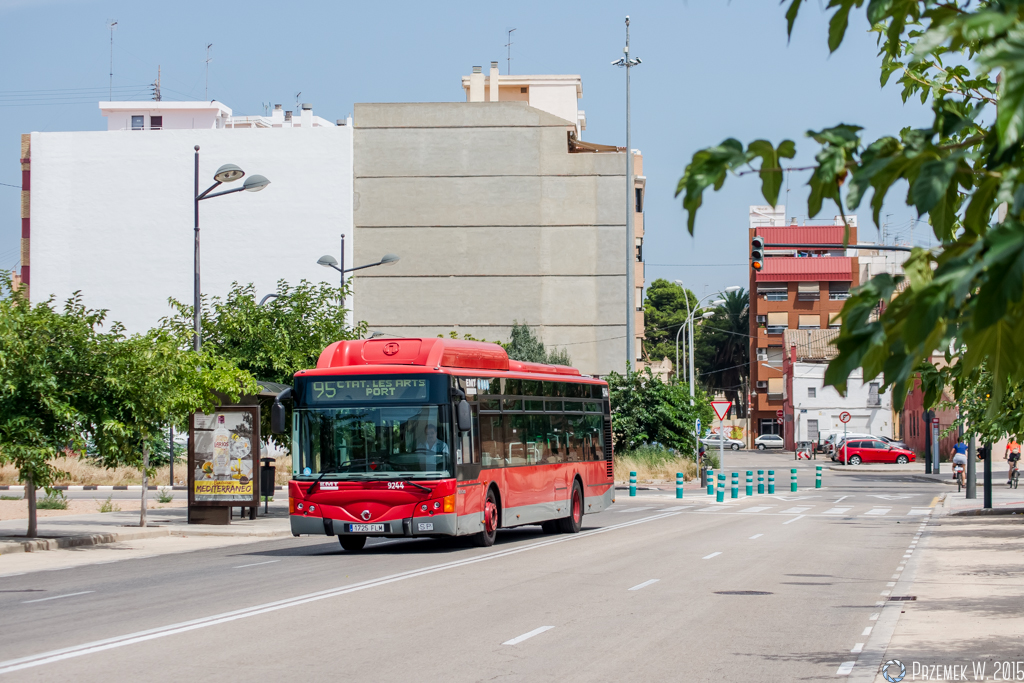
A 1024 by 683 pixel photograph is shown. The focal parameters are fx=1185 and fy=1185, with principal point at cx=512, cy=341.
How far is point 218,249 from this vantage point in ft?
218

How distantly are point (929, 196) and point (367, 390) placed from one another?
16.1 metres

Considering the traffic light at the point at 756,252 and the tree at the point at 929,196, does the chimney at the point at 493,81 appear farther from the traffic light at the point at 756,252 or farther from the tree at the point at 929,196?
the tree at the point at 929,196

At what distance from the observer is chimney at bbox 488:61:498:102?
76950 mm

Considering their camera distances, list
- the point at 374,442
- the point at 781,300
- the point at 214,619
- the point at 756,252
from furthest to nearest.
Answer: the point at 781,300
the point at 756,252
the point at 374,442
the point at 214,619

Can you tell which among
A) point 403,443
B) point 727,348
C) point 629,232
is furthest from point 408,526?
point 727,348

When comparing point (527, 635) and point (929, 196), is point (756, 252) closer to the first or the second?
point (527, 635)

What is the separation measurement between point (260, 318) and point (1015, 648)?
2298cm

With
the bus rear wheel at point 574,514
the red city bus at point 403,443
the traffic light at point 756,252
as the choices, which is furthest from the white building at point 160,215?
the red city bus at point 403,443

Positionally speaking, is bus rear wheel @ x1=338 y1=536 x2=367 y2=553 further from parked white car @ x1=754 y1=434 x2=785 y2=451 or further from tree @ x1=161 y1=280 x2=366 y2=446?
parked white car @ x1=754 y1=434 x2=785 y2=451

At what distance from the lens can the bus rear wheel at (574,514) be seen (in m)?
23.8

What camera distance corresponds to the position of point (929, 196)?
3.04m

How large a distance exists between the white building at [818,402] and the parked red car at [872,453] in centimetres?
1514

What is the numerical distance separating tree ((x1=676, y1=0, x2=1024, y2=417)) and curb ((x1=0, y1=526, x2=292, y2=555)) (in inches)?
741

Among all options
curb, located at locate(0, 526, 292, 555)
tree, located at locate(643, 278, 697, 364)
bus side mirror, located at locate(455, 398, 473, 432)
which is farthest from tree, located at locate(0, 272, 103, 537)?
tree, located at locate(643, 278, 697, 364)
